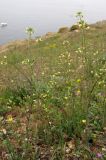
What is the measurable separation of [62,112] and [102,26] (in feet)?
50.2

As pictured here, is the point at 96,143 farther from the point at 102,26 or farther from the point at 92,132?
the point at 102,26

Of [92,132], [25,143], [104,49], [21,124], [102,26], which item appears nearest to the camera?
[25,143]

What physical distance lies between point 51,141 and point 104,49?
19.1ft

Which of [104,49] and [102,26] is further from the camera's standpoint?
[102,26]

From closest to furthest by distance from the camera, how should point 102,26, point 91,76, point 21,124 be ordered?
point 21,124, point 91,76, point 102,26

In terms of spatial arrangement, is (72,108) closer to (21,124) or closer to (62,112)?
(62,112)

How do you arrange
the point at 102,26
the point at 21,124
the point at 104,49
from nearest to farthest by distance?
1. the point at 21,124
2. the point at 104,49
3. the point at 102,26

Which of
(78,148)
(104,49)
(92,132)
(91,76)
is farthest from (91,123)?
(104,49)

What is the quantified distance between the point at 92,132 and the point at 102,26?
51.0ft

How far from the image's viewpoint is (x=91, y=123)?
20.7 ft

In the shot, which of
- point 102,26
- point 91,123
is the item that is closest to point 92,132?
point 91,123

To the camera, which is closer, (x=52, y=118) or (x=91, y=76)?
(x=52, y=118)

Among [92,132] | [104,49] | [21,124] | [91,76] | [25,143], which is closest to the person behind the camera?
[25,143]

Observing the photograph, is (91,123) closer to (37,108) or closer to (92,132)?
(92,132)
